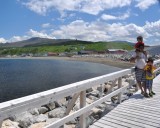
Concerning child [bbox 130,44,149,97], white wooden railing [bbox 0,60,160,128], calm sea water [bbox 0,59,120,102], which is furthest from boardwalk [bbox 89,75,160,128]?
calm sea water [bbox 0,59,120,102]

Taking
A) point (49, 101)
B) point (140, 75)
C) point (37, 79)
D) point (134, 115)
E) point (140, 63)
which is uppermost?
point (140, 63)

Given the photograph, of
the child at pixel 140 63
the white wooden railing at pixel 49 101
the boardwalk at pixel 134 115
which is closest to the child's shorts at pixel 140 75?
the child at pixel 140 63

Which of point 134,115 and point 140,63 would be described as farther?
point 140,63

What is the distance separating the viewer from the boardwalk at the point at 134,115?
5546 millimetres

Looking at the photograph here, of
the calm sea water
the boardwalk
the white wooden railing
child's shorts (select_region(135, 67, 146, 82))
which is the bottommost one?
the calm sea water

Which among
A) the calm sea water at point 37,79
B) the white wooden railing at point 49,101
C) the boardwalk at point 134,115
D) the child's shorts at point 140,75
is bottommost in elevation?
the calm sea water at point 37,79

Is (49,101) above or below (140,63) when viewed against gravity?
below

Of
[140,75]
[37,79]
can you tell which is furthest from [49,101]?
[37,79]

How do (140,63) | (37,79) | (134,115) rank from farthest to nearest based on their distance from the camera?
(37,79)
(140,63)
(134,115)

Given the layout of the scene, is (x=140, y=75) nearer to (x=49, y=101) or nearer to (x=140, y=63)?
(x=140, y=63)

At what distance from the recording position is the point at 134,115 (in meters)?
6.18

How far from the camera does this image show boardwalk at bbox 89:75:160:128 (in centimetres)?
555

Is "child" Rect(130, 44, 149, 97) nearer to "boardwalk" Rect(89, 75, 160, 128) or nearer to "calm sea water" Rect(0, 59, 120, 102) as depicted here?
"boardwalk" Rect(89, 75, 160, 128)

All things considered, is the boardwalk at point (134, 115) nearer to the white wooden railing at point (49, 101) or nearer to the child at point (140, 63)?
the white wooden railing at point (49, 101)
